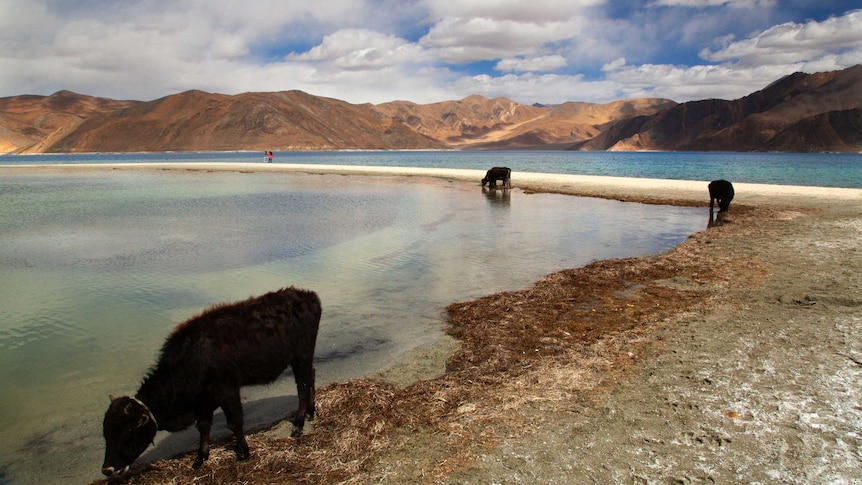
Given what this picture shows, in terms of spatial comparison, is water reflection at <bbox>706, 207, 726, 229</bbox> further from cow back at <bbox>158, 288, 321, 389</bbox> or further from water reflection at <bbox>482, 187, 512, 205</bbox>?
cow back at <bbox>158, 288, 321, 389</bbox>

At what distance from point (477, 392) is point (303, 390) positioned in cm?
200

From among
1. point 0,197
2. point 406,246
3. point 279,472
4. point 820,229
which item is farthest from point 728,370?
point 0,197

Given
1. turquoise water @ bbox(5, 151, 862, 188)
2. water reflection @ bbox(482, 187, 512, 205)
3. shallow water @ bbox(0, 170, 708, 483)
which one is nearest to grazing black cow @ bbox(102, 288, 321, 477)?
shallow water @ bbox(0, 170, 708, 483)

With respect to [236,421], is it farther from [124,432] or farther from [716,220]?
[716,220]

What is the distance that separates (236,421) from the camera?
458cm

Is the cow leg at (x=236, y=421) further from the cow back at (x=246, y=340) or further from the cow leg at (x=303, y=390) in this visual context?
the cow leg at (x=303, y=390)

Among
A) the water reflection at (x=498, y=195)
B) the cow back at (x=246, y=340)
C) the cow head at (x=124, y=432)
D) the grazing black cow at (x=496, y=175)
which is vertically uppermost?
the grazing black cow at (x=496, y=175)

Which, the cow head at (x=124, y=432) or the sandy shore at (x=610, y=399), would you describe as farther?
the sandy shore at (x=610, y=399)

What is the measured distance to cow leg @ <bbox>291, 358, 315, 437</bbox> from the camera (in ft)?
17.2

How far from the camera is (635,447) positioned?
449 cm

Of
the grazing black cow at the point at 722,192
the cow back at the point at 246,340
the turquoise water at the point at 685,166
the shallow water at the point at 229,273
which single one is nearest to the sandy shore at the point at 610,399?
the cow back at the point at 246,340

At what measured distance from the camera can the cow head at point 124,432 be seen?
161 inches

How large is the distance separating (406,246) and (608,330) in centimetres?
888

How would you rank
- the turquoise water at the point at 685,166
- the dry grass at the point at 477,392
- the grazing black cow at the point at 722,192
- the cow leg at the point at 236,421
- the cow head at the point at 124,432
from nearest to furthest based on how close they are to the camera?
the cow head at the point at 124,432, the dry grass at the point at 477,392, the cow leg at the point at 236,421, the grazing black cow at the point at 722,192, the turquoise water at the point at 685,166
